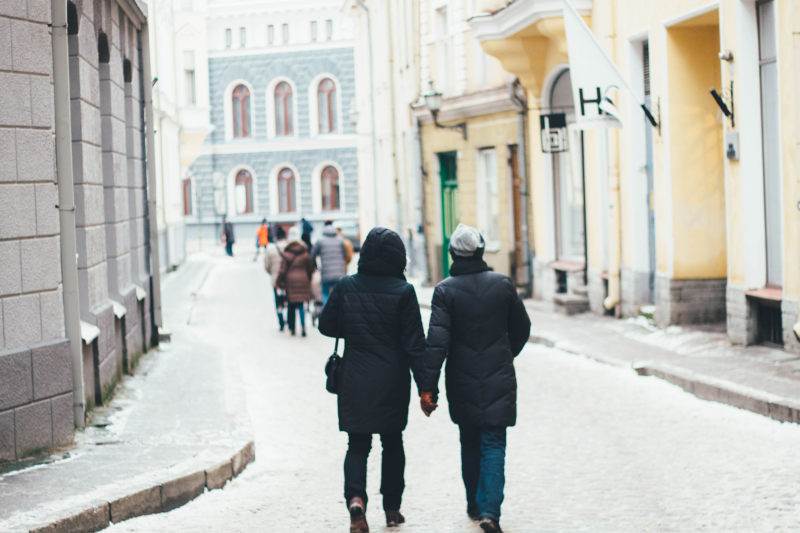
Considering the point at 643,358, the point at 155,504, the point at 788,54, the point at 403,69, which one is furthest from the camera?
the point at 403,69

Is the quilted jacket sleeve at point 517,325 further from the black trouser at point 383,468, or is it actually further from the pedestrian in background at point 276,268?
the pedestrian in background at point 276,268

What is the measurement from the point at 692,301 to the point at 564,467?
296 inches

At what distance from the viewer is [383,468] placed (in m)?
7.28

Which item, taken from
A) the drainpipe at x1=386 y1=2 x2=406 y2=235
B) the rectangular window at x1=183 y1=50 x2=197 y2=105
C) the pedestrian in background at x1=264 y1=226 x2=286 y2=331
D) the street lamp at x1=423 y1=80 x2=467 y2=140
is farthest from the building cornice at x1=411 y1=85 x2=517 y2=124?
the rectangular window at x1=183 y1=50 x2=197 y2=105

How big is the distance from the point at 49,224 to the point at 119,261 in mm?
4437

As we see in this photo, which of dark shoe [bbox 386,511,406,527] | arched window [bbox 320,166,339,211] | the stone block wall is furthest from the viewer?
arched window [bbox 320,166,339,211]

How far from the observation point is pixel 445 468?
901 cm

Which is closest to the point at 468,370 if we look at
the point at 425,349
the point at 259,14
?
the point at 425,349

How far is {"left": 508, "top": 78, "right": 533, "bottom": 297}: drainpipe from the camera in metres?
22.1

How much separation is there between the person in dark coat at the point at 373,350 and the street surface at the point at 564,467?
537mm

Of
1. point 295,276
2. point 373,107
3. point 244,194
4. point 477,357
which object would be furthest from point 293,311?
point 244,194

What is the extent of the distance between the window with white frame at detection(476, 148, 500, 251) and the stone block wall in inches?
616

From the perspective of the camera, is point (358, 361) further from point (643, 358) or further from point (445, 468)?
point (643, 358)

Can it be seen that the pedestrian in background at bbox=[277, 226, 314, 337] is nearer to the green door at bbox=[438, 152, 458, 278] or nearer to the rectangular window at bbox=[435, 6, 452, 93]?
the rectangular window at bbox=[435, 6, 452, 93]
